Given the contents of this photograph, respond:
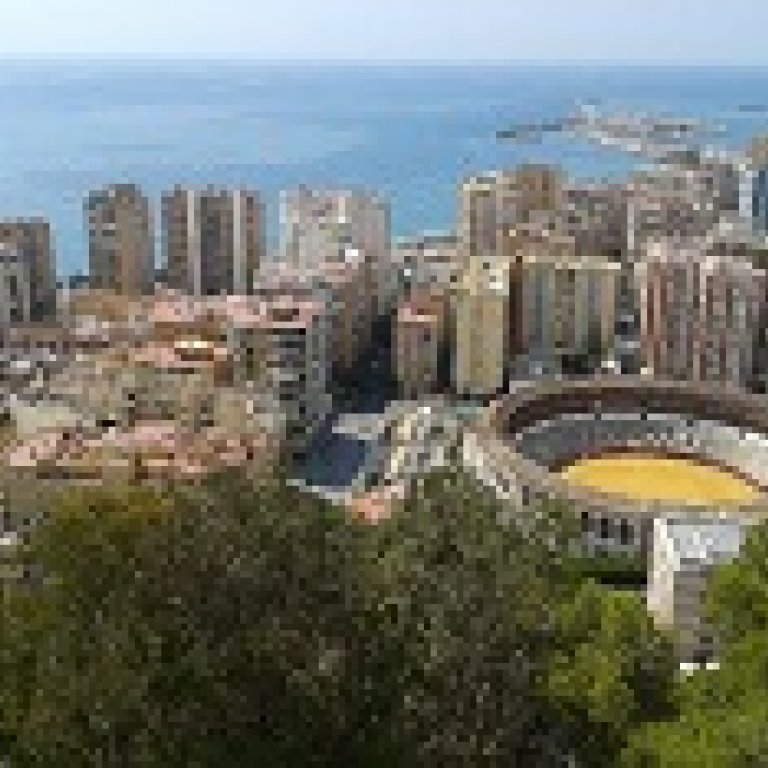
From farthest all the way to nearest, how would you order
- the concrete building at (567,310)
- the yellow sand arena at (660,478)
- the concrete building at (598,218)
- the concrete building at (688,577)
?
the concrete building at (598,218) → the concrete building at (567,310) → the yellow sand arena at (660,478) → the concrete building at (688,577)

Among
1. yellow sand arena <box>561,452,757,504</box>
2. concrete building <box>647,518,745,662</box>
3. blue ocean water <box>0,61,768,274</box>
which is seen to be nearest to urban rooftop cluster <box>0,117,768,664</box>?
yellow sand arena <box>561,452,757,504</box>

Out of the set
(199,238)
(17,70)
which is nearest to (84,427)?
(199,238)

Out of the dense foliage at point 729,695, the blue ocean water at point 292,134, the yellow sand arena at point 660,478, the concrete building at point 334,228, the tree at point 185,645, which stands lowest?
the yellow sand arena at point 660,478

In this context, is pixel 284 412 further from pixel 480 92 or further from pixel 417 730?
pixel 480 92

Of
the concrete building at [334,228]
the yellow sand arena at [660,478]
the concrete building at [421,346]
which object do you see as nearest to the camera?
the yellow sand arena at [660,478]

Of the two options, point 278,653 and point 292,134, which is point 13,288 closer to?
point 278,653

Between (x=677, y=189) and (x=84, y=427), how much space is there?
624 inches

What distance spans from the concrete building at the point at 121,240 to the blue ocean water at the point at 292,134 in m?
9.11

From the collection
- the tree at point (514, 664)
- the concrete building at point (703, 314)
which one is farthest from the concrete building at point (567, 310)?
the tree at point (514, 664)

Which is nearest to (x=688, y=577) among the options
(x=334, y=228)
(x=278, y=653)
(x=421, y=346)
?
(x=278, y=653)

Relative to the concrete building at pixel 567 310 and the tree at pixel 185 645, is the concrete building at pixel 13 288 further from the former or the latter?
the tree at pixel 185 645

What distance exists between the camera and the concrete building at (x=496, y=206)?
22.6 meters

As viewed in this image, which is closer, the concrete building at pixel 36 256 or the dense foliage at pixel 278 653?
the dense foliage at pixel 278 653

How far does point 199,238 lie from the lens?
2255 centimetres
